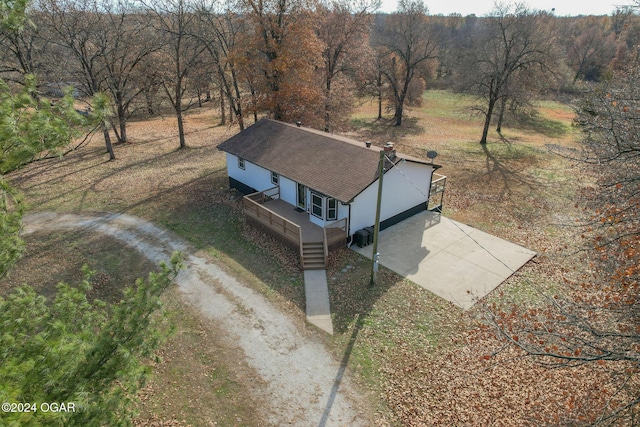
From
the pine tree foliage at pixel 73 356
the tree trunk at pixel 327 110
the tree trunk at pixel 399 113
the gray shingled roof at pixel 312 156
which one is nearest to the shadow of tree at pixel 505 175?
the gray shingled roof at pixel 312 156

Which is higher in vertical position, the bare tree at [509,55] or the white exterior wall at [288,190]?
the bare tree at [509,55]

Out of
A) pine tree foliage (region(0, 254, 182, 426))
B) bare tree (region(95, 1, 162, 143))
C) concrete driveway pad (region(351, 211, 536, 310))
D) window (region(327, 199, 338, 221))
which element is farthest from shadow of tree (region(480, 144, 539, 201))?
bare tree (region(95, 1, 162, 143))

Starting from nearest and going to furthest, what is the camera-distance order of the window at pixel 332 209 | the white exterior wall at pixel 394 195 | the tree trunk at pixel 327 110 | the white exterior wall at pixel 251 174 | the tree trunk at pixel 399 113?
1. the white exterior wall at pixel 394 195
2. the window at pixel 332 209
3. the white exterior wall at pixel 251 174
4. the tree trunk at pixel 327 110
5. the tree trunk at pixel 399 113

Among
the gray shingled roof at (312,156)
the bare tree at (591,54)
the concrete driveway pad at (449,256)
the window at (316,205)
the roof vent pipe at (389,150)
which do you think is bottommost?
the concrete driveway pad at (449,256)

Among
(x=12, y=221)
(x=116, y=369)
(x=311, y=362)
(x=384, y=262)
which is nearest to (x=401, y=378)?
(x=311, y=362)

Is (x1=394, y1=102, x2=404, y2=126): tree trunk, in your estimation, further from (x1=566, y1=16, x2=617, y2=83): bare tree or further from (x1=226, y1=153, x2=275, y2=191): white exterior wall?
(x1=566, y1=16, x2=617, y2=83): bare tree

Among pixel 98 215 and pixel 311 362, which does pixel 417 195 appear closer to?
pixel 311 362

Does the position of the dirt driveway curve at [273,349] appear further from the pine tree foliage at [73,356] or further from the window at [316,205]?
the window at [316,205]
